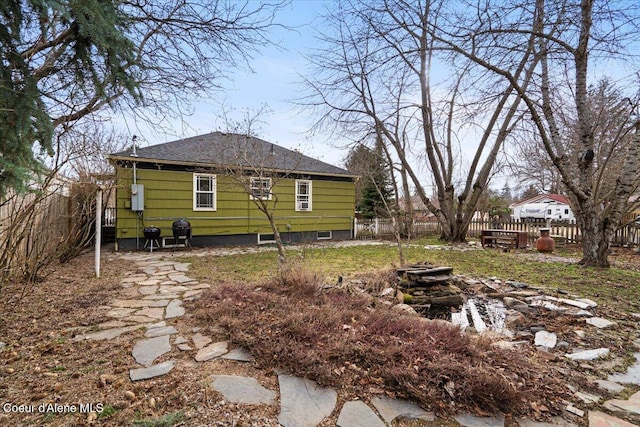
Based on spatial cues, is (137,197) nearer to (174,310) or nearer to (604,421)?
(174,310)

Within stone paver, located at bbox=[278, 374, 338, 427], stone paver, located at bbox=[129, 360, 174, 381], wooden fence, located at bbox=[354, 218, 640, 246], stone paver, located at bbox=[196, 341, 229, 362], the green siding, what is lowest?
stone paver, located at bbox=[278, 374, 338, 427]

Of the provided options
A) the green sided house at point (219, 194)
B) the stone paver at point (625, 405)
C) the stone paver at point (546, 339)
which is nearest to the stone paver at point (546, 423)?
the stone paver at point (625, 405)

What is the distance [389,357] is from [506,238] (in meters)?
9.50

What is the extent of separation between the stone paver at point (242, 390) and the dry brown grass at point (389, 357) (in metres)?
0.21

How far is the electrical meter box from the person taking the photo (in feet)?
27.6

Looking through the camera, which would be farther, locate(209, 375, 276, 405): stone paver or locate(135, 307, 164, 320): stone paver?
locate(135, 307, 164, 320): stone paver

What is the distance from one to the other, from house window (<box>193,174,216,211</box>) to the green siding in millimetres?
126

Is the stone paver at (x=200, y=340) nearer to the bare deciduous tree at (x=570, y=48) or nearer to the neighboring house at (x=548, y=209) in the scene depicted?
the bare deciduous tree at (x=570, y=48)

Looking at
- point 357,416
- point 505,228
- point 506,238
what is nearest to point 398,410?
point 357,416

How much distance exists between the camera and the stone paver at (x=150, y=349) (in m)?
2.19

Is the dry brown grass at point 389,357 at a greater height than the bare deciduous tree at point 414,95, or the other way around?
the bare deciduous tree at point 414,95

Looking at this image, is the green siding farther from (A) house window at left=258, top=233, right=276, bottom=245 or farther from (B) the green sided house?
(A) house window at left=258, top=233, right=276, bottom=245

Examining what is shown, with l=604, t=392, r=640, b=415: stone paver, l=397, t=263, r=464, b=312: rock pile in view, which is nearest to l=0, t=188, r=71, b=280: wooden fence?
l=397, t=263, r=464, b=312: rock pile

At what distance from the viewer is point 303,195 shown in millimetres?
11734
